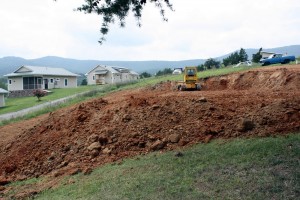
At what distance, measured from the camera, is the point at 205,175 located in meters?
5.84

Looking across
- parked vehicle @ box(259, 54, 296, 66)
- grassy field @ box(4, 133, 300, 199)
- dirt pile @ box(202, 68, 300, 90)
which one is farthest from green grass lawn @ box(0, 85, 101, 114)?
grassy field @ box(4, 133, 300, 199)

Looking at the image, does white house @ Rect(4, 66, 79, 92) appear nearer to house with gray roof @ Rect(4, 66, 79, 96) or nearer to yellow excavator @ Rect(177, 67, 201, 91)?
house with gray roof @ Rect(4, 66, 79, 96)

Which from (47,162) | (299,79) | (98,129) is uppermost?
(299,79)

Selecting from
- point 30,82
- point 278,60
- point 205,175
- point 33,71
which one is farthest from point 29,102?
point 205,175

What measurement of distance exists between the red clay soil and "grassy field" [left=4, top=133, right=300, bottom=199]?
1.75 ft

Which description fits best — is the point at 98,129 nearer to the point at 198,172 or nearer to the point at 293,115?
the point at 198,172

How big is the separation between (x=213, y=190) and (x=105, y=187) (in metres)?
1.86

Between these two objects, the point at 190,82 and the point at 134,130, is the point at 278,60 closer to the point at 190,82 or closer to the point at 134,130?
the point at 190,82

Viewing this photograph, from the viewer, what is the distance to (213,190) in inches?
208

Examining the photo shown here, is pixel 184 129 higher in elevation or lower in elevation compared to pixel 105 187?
higher

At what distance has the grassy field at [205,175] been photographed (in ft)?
17.1

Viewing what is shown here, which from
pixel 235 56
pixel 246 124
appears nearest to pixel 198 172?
pixel 246 124

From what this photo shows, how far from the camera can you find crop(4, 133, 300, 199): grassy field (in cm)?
521

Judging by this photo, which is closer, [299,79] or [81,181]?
[81,181]
